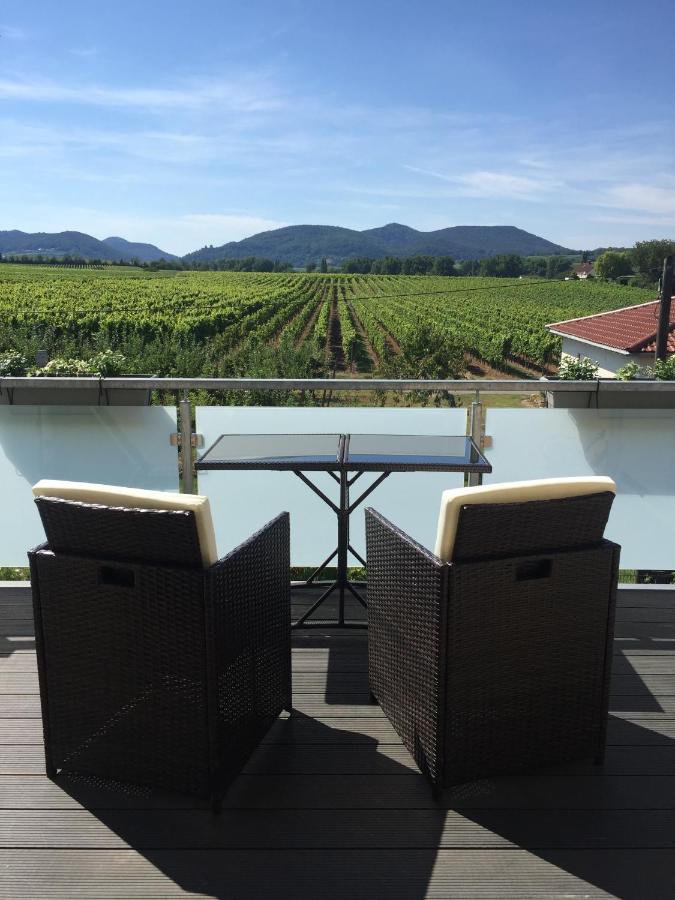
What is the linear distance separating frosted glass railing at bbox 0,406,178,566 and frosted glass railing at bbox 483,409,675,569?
55.9 inches

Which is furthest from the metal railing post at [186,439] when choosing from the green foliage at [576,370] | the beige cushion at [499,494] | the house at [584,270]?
the house at [584,270]

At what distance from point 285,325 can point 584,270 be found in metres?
55.6

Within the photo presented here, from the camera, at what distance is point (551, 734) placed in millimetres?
1966

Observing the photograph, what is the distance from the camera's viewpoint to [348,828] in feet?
5.81

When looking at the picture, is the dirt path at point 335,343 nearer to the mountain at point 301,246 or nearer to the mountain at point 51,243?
the mountain at point 51,243

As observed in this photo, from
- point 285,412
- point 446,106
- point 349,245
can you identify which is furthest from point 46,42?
point 349,245

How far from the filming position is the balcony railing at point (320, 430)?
3283 mm

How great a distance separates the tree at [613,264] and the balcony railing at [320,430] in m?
83.5

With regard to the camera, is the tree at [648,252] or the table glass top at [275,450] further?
the tree at [648,252]

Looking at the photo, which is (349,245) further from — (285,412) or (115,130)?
(285,412)

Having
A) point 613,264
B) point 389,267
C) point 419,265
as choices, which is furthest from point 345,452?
point 389,267

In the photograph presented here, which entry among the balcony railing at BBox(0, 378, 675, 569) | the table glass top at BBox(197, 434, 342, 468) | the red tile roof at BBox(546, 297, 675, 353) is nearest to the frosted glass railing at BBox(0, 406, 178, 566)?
the balcony railing at BBox(0, 378, 675, 569)

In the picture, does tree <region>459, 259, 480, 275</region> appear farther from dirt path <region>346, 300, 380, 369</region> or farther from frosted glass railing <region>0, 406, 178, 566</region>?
frosted glass railing <region>0, 406, 178, 566</region>

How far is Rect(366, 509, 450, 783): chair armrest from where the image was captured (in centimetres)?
184
